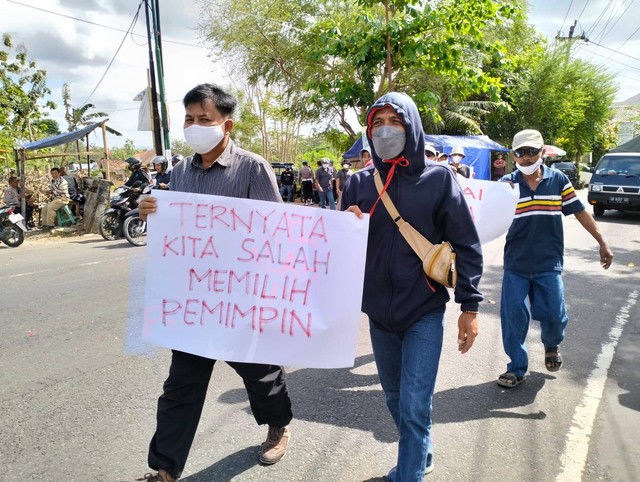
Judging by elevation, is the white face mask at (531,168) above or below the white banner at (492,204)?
above

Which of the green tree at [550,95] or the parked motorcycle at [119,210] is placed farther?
the green tree at [550,95]

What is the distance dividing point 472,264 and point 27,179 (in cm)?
1640

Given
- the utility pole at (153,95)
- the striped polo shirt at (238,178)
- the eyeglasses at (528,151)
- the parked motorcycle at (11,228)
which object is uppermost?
the utility pole at (153,95)

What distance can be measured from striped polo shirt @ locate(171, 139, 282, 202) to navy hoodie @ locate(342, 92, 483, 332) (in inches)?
22.4

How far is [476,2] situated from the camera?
38.3ft

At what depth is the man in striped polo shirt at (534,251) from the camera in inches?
142

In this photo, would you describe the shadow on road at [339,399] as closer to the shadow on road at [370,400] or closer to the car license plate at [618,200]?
the shadow on road at [370,400]

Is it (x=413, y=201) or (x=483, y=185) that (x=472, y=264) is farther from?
(x=483, y=185)

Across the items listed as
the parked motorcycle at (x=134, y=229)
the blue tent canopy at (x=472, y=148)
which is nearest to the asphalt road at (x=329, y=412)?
the parked motorcycle at (x=134, y=229)

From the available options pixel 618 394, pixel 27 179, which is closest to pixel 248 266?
pixel 618 394

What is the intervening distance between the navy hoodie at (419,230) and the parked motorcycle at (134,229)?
9.19 metres

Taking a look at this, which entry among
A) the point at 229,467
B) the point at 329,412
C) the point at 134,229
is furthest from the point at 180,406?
the point at 134,229

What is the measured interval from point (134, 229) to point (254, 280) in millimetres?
9176

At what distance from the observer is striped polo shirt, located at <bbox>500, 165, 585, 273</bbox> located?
3.61m
